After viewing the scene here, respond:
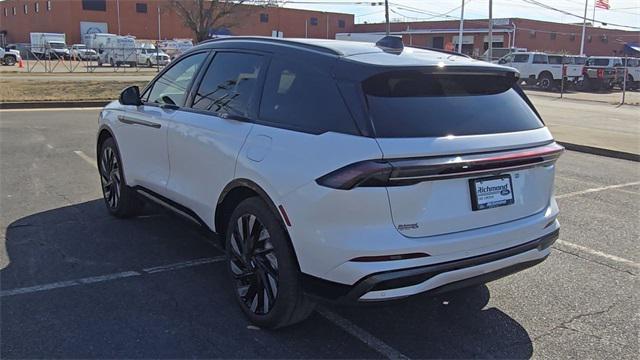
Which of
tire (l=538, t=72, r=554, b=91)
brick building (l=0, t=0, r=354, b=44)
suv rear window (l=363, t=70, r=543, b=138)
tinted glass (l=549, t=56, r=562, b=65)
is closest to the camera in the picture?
suv rear window (l=363, t=70, r=543, b=138)

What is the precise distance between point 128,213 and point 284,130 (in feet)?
9.45

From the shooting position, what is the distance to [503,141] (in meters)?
3.32

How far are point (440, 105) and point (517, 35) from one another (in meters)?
61.9

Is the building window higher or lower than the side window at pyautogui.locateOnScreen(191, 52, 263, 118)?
higher

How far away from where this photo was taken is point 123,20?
247 feet

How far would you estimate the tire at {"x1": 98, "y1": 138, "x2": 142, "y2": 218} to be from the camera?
18.2ft

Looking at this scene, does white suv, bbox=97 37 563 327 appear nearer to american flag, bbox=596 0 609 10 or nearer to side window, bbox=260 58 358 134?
side window, bbox=260 58 358 134

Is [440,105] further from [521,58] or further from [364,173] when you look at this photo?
[521,58]

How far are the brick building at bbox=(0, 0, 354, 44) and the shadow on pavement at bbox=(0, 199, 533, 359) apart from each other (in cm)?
6393

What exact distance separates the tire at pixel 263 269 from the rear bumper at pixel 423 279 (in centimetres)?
16

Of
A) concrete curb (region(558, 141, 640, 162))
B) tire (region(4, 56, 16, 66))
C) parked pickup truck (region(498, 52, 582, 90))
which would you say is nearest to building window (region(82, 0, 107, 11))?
tire (region(4, 56, 16, 66))

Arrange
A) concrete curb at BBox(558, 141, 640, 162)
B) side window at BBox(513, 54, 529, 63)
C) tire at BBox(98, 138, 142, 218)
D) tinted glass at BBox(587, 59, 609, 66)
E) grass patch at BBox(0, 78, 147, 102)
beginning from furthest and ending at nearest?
tinted glass at BBox(587, 59, 609, 66), side window at BBox(513, 54, 529, 63), grass patch at BBox(0, 78, 147, 102), concrete curb at BBox(558, 141, 640, 162), tire at BBox(98, 138, 142, 218)

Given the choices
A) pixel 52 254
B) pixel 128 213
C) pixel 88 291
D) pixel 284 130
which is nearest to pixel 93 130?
pixel 128 213

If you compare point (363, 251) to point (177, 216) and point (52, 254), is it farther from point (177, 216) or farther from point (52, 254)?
point (52, 254)
